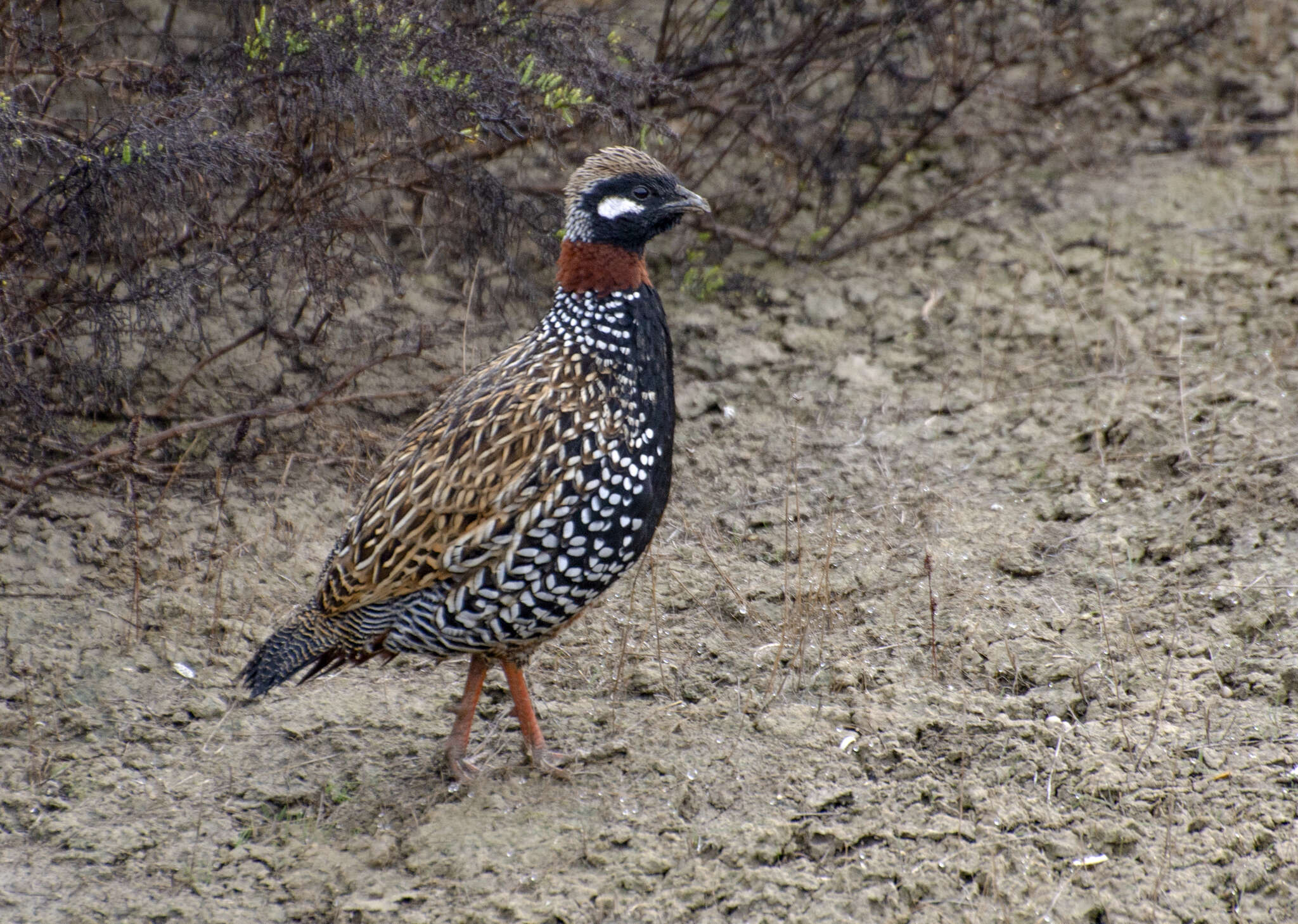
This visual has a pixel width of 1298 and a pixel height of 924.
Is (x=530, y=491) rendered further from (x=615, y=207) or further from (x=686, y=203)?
A: (x=686, y=203)

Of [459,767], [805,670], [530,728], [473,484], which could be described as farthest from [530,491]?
[805,670]

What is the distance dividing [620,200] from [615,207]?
0.08 ft

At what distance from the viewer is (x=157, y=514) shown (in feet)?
17.4

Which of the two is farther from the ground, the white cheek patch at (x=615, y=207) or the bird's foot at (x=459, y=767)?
the white cheek patch at (x=615, y=207)

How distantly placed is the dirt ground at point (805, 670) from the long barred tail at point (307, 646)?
0.36 metres

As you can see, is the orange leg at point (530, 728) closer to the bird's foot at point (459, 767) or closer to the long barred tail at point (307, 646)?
the bird's foot at point (459, 767)

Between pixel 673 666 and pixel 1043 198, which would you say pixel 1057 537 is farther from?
pixel 1043 198

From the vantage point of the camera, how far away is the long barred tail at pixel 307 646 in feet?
13.3

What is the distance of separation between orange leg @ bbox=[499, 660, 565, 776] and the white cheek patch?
4.68 ft

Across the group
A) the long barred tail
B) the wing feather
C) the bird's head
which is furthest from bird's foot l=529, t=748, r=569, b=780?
the bird's head

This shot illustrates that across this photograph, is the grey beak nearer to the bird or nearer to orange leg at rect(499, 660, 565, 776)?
the bird

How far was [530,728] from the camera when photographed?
4211mm

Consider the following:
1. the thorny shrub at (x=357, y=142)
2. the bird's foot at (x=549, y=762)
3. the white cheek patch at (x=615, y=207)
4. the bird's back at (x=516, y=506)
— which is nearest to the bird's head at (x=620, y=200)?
the white cheek patch at (x=615, y=207)

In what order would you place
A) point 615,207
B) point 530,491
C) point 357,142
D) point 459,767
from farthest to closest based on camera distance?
point 357,142, point 459,767, point 615,207, point 530,491
